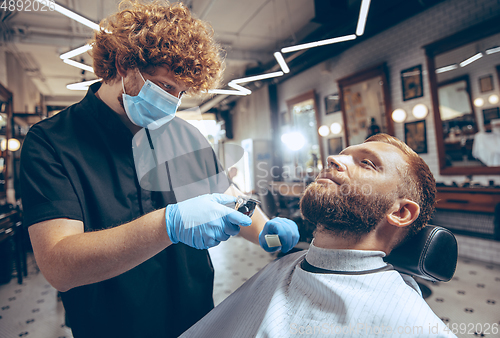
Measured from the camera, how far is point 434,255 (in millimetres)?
995

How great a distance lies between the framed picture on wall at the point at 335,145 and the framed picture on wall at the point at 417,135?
1346mm

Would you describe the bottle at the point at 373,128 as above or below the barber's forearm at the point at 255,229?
above

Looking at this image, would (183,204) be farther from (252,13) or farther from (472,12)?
(252,13)

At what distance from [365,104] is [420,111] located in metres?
0.99

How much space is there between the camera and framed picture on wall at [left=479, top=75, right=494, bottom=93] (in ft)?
10.6

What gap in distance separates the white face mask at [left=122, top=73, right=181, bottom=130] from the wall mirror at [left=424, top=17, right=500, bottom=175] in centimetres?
395

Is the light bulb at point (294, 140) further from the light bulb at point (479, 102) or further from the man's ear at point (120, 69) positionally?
the man's ear at point (120, 69)

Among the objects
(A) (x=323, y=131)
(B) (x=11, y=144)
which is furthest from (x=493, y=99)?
(B) (x=11, y=144)

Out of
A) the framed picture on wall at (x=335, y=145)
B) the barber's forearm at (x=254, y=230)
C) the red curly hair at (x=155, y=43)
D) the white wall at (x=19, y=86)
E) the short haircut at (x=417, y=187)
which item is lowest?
the barber's forearm at (x=254, y=230)

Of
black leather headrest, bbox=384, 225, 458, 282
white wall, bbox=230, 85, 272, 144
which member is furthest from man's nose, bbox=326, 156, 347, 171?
white wall, bbox=230, 85, 272, 144

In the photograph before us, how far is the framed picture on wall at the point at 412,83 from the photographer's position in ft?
13.1

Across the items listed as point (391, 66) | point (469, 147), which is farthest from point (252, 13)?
point (469, 147)

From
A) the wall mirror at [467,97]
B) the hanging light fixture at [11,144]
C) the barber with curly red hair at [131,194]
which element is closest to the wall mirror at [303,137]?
the wall mirror at [467,97]

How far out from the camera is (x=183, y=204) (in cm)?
83
